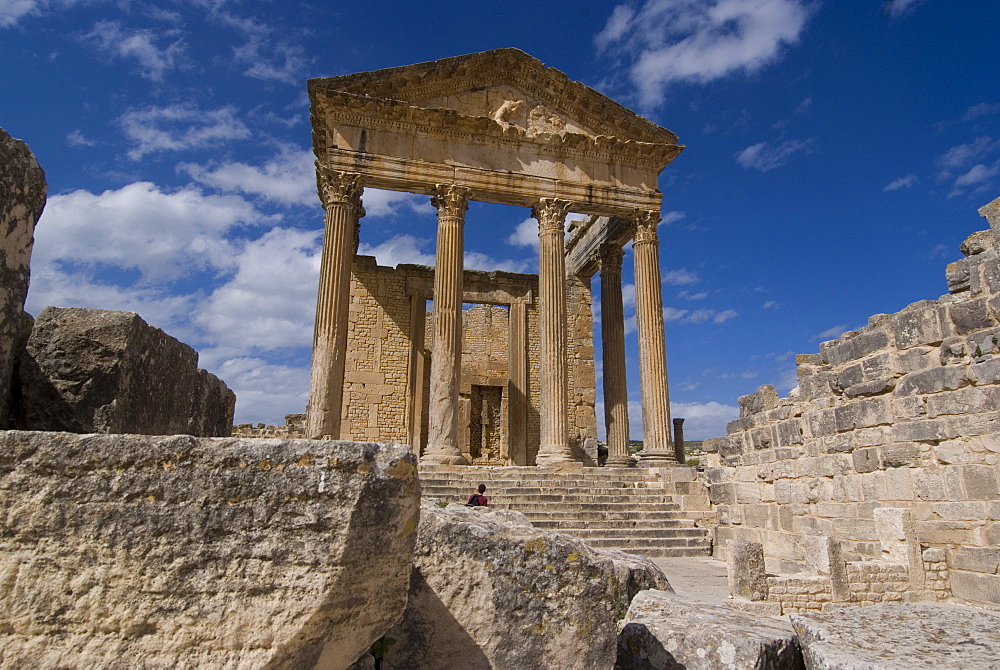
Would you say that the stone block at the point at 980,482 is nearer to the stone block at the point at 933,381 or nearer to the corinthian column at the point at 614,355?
the stone block at the point at 933,381

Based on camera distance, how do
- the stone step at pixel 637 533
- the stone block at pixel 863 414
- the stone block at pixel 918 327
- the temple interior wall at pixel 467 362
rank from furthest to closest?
the temple interior wall at pixel 467 362 < the stone step at pixel 637 533 < the stone block at pixel 863 414 < the stone block at pixel 918 327

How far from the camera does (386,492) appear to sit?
1.93 meters

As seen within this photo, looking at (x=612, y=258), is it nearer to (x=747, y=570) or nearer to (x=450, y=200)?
(x=450, y=200)

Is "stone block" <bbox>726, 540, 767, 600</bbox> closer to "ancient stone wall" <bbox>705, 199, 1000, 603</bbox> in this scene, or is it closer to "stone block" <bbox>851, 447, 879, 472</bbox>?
"ancient stone wall" <bbox>705, 199, 1000, 603</bbox>

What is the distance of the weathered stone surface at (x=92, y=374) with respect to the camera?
8.46 feet

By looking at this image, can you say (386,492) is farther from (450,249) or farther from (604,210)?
(604,210)

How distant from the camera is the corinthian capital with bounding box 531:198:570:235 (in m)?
16.6

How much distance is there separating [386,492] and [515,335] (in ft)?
62.7

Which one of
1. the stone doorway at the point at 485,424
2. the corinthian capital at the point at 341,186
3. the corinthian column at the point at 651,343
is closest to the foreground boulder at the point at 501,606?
the corinthian column at the point at 651,343

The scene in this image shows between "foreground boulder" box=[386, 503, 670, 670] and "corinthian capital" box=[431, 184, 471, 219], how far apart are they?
45.8ft

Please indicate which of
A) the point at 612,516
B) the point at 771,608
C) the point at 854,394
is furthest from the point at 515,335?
the point at 771,608

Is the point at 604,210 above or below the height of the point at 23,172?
above

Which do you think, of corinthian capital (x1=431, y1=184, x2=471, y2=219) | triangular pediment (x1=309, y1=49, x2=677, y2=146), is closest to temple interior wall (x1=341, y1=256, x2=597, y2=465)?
corinthian capital (x1=431, y1=184, x2=471, y2=219)

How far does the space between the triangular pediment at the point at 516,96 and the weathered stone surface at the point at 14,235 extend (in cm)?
1409
